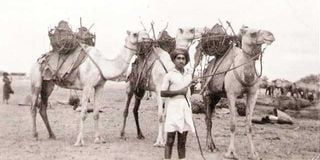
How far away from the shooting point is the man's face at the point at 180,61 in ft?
23.1

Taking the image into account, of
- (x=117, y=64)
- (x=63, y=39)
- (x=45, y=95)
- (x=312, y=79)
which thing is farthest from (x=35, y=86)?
(x=312, y=79)

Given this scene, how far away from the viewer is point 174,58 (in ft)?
23.5

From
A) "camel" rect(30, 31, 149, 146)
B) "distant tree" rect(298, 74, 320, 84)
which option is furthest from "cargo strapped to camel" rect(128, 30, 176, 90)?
"distant tree" rect(298, 74, 320, 84)

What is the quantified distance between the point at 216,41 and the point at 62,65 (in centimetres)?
373

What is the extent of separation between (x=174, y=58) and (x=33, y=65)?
550cm

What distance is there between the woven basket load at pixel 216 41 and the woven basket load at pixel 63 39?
3.12 meters

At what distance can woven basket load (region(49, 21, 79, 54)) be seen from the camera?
10836 mm

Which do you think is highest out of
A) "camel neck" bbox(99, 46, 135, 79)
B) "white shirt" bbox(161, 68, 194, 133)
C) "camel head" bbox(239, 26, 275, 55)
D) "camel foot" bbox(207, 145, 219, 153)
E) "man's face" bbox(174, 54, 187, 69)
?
"camel head" bbox(239, 26, 275, 55)

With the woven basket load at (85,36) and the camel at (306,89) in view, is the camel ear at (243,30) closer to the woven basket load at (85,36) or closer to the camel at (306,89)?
the woven basket load at (85,36)

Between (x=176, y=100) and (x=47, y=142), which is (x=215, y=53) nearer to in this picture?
(x=176, y=100)

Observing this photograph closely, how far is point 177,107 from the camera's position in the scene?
7027 mm

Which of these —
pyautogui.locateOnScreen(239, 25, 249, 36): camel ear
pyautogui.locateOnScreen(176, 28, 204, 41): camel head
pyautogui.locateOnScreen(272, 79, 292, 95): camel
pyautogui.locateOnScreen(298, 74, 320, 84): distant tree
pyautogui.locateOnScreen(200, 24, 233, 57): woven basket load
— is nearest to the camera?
pyautogui.locateOnScreen(239, 25, 249, 36): camel ear

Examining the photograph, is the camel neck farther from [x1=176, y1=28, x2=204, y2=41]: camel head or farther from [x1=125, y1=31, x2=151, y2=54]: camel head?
[x1=176, y1=28, x2=204, y2=41]: camel head

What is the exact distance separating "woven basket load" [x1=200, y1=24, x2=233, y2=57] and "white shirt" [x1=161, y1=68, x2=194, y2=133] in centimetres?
318
